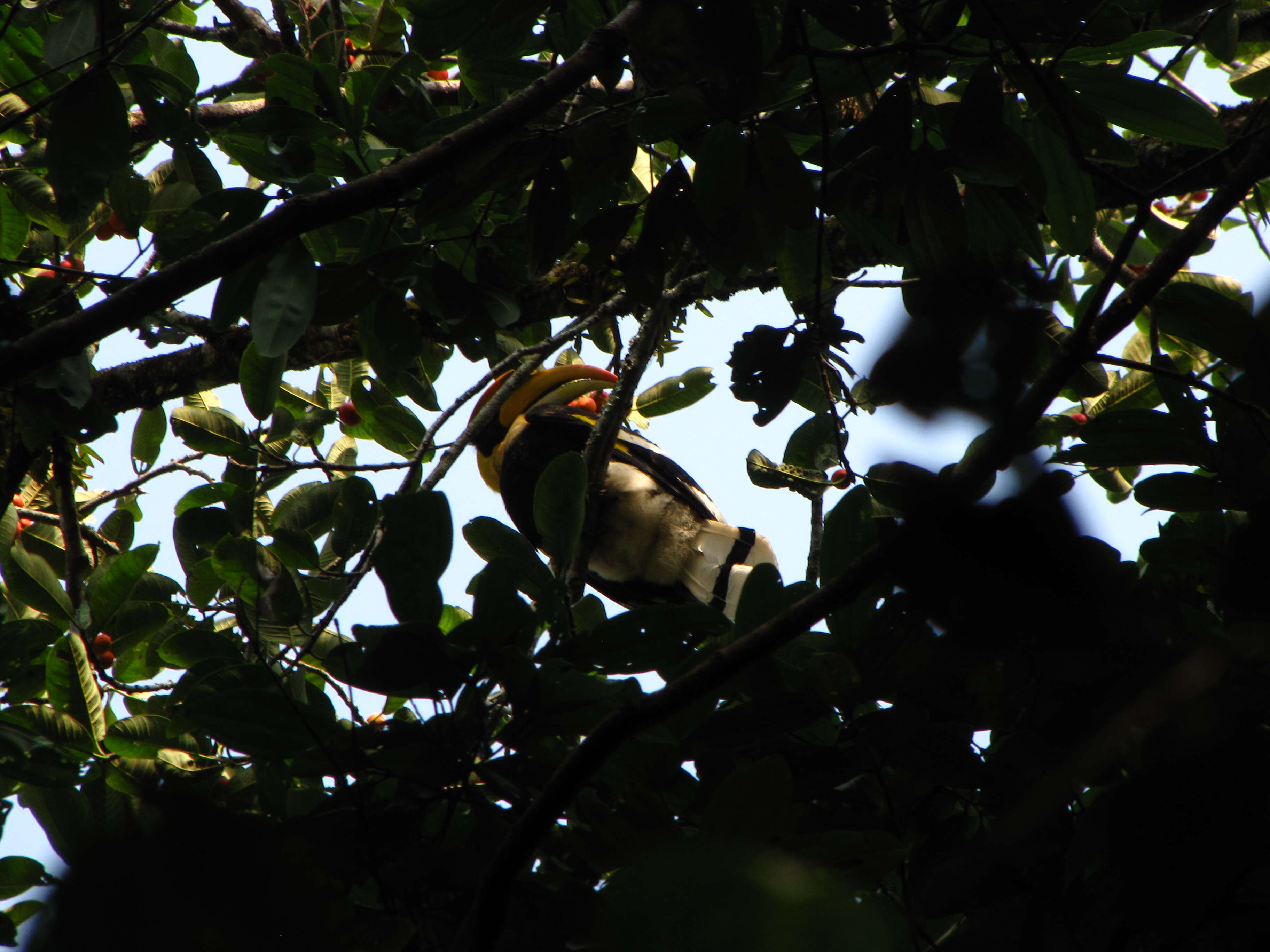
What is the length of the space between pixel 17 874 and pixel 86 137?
102 cm

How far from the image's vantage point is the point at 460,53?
1.52 meters

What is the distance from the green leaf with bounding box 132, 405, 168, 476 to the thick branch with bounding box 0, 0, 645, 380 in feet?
6.34

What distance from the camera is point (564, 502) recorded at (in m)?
1.12

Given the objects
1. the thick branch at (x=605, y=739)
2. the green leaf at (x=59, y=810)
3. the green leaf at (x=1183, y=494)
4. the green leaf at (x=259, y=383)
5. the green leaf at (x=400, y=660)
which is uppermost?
the green leaf at (x=259, y=383)

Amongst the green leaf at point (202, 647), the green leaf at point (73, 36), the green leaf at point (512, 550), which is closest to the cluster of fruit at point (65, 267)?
the green leaf at point (73, 36)

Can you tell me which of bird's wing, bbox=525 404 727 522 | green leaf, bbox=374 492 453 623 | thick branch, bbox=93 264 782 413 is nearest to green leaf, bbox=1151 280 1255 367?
green leaf, bbox=374 492 453 623

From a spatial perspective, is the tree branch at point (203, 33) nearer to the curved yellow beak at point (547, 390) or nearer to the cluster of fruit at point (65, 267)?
the cluster of fruit at point (65, 267)

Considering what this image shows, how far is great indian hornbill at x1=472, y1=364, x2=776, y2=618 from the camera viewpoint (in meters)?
3.46

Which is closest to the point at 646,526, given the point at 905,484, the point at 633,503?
the point at 633,503

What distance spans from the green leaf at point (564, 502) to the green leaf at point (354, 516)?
0.32 m

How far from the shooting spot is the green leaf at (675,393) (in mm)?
2449

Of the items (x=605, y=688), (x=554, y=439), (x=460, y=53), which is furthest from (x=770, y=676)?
(x=554, y=439)

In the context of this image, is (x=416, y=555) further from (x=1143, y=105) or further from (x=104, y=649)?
(x=104, y=649)

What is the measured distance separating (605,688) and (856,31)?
2.47 ft
